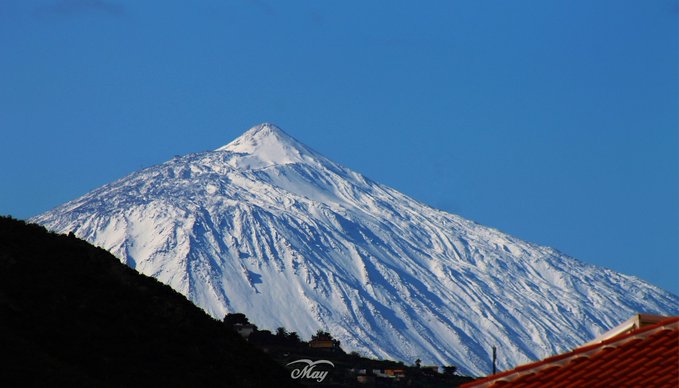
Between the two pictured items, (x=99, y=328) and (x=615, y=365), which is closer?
(x=615, y=365)

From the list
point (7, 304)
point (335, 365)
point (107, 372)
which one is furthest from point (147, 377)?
point (335, 365)

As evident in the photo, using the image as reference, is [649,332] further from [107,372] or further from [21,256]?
[21,256]

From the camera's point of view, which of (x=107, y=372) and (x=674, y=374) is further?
(x=107, y=372)

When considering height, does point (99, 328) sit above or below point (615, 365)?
above

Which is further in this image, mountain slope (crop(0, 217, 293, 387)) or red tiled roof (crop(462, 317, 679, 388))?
mountain slope (crop(0, 217, 293, 387))
